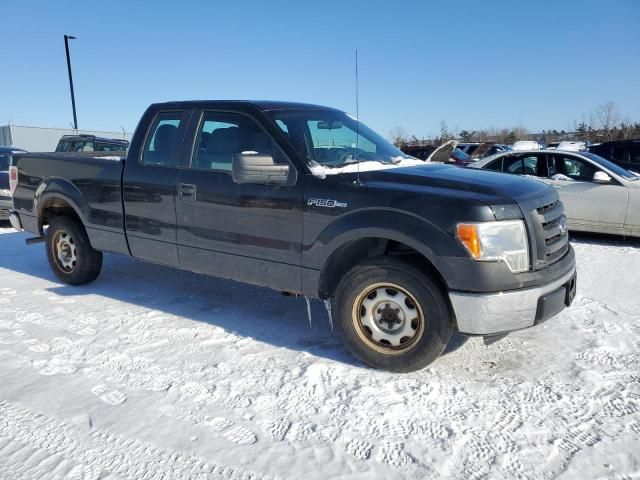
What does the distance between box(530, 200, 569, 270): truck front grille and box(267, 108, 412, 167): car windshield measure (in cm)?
128

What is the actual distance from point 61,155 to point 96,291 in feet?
5.18

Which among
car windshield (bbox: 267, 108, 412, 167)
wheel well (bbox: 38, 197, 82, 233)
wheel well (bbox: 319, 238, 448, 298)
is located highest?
car windshield (bbox: 267, 108, 412, 167)

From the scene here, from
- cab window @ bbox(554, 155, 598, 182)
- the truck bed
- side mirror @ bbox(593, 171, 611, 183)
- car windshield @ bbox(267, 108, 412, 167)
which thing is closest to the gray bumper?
car windshield @ bbox(267, 108, 412, 167)

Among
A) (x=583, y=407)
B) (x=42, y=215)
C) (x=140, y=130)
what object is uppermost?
(x=140, y=130)

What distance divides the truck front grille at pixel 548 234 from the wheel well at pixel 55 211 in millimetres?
4543

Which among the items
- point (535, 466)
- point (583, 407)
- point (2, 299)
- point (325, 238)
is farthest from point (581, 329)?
point (2, 299)

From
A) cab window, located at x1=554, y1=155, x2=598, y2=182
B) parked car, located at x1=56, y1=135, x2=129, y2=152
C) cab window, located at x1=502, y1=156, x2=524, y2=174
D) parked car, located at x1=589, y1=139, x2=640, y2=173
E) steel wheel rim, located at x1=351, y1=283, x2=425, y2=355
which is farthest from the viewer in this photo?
parked car, located at x1=56, y1=135, x2=129, y2=152

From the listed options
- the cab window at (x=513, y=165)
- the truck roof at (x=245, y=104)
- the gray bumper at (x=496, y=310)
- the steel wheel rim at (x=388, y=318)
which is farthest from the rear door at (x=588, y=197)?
the steel wheel rim at (x=388, y=318)

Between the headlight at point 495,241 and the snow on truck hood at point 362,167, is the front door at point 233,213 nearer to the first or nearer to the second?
the snow on truck hood at point 362,167

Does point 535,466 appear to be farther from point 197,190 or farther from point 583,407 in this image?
point 197,190

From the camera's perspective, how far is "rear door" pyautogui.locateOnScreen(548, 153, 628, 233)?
7.67 metres

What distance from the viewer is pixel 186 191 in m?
4.32

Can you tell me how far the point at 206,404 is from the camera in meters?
3.09

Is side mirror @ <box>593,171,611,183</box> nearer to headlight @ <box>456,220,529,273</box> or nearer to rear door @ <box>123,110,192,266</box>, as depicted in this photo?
headlight @ <box>456,220,529,273</box>
